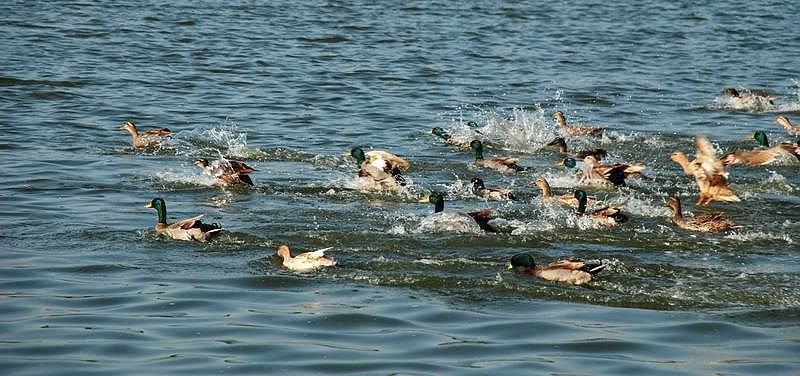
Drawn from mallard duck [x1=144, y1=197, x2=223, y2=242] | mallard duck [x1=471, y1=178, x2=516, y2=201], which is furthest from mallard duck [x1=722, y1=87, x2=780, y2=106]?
mallard duck [x1=144, y1=197, x2=223, y2=242]

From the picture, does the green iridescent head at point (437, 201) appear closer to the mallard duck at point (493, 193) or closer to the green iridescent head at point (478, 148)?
the mallard duck at point (493, 193)

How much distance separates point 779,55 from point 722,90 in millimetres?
5361

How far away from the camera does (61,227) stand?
11992 millimetres

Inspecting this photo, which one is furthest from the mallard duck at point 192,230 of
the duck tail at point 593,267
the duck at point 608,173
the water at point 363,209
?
the duck at point 608,173

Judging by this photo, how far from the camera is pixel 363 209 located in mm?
13180

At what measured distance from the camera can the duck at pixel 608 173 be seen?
14656 millimetres

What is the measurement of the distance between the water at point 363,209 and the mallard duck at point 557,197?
0.20m

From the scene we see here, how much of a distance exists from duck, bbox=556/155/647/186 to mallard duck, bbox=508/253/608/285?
166 inches

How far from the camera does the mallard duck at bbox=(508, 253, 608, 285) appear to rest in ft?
33.4

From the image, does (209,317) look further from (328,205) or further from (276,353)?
(328,205)

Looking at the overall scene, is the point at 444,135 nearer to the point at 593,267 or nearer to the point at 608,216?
the point at 608,216

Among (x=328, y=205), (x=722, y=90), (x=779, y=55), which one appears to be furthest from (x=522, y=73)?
(x=328, y=205)

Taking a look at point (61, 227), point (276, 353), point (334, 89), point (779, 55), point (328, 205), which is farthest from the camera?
point (779, 55)

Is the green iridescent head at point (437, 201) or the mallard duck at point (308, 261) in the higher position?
the mallard duck at point (308, 261)
